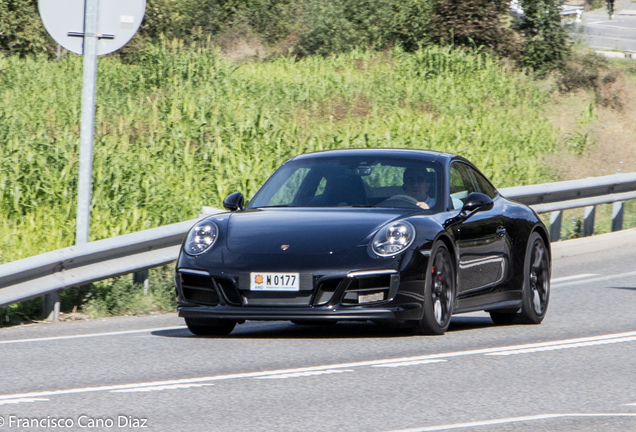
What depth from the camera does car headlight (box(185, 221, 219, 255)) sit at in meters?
8.04

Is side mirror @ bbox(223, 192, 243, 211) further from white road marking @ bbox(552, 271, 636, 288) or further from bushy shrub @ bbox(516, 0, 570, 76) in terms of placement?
bushy shrub @ bbox(516, 0, 570, 76)

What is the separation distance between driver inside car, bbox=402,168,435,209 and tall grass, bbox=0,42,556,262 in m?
3.99

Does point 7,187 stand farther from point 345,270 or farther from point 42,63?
point 42,63

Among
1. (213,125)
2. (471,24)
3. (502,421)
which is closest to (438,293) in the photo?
(502,421)

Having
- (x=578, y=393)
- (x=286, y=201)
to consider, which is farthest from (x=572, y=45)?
(x=578, y=393)

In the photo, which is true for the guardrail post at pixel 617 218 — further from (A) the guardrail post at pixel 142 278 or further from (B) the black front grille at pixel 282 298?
(B) the black front grille at pixel 282 298

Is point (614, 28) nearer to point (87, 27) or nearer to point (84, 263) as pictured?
point (87, 27)

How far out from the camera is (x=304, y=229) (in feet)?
26.1

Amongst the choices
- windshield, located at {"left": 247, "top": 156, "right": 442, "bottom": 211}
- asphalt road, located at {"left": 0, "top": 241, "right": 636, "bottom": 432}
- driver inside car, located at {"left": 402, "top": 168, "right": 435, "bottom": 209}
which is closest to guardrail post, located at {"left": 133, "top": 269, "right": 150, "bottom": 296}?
asphalt road, located at {"left": 0, "top": 241, "right": 636, "bottom": 432}

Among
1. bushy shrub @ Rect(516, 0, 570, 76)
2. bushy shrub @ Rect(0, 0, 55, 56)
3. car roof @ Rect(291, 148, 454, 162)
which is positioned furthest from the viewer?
bushy shrub @ Rect(516, 0, 570, 76)

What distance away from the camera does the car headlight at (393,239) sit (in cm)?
778

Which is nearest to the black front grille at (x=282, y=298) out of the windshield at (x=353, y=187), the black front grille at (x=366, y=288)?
the black front grille at (x=366, y=288)

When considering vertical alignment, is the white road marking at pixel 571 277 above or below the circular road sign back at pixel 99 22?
below

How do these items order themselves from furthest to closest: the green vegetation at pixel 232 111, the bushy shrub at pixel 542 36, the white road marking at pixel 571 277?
the bushy shrub at pixel 542 36 → the green vegetation at pixel 232 111 → the white road marking at pixel 571 277
